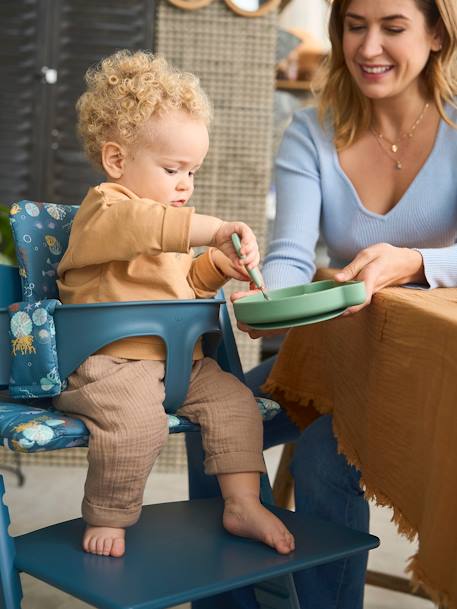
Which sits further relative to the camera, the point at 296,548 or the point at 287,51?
the point at 287,51

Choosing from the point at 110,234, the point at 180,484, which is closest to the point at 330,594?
the point at 110,234

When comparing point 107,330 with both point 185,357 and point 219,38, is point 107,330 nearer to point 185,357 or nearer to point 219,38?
point 185,357

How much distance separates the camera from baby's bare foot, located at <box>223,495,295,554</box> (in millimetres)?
1230

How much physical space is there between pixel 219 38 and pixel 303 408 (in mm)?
1579

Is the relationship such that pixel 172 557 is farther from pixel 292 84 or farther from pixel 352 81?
pixel 292 84

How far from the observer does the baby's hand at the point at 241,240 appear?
1.25m

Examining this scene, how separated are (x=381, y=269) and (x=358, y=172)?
1.52ft

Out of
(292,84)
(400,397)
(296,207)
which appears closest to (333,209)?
(296,207)

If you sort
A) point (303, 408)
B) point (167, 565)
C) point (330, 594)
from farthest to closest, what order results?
point (303, 408) < point (330, 594) < point (167, 565)

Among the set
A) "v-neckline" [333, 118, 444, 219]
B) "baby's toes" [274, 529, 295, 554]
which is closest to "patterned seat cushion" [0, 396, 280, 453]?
"baby's toes" [274, 529, 295, 554]

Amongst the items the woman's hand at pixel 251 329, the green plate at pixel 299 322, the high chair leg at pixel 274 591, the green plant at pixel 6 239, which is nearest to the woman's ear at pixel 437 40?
the woman's hand at pixel 251 329

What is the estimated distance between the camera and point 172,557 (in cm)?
119

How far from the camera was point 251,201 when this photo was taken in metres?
2.92

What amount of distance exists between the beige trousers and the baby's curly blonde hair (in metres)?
0.36
